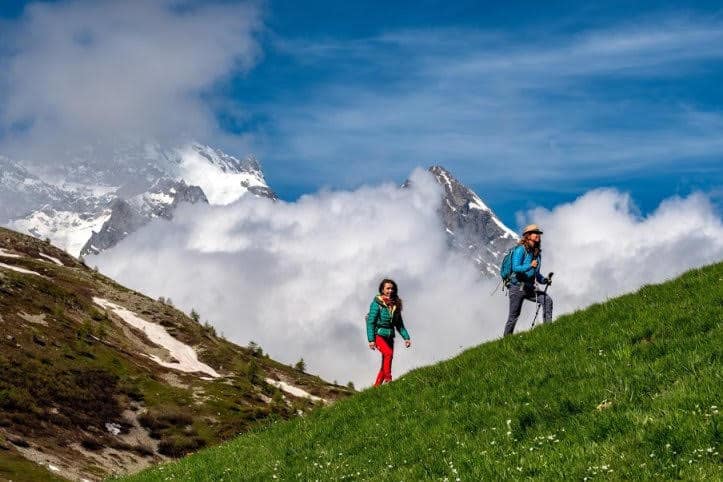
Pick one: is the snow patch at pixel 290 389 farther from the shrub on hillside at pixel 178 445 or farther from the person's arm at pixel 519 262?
the person's arm at pixel 519 262

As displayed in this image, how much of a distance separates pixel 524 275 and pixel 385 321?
4699mm

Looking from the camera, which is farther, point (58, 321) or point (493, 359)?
point (58, 321)

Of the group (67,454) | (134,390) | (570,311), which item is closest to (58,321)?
(134,390)

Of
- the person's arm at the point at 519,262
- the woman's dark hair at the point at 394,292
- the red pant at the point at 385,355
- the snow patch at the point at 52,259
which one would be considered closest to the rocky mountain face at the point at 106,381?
the snow patch at the point at 52,259

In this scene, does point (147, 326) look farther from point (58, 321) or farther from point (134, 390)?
point (134, 390)

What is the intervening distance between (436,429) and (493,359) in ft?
13.5

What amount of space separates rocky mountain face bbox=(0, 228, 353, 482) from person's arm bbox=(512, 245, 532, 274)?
1692 centimetres

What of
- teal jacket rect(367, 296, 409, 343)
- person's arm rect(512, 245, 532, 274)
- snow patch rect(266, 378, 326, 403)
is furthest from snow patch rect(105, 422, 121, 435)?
person's arm rect(512, 245, 532, 274)

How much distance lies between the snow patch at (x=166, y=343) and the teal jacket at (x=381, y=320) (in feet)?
356

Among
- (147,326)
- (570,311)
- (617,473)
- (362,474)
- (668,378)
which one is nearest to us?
(617,473)

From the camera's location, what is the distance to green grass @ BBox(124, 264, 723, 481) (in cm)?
1045

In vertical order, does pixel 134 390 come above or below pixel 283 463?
above

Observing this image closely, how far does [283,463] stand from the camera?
1642 cm

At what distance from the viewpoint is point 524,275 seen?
2181 centimetres
